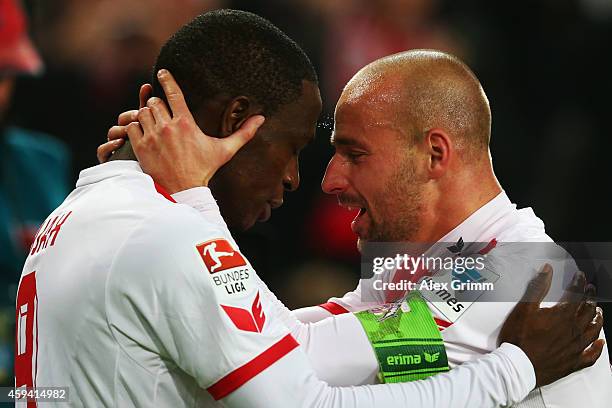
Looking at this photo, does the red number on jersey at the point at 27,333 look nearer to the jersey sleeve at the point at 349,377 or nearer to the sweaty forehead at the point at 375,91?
the jersey sleeve at the point at 349,377

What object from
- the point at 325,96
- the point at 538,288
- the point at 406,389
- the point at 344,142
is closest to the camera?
the point at 406,389

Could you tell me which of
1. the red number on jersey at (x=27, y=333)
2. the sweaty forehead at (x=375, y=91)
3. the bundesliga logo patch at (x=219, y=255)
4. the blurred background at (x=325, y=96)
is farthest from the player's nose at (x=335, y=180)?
the blurred background at (x=325, y=96)

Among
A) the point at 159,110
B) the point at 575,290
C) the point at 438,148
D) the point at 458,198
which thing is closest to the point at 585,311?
the point at 575,290

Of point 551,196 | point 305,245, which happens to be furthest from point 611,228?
point 305,245

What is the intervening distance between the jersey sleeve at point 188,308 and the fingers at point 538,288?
765 mm

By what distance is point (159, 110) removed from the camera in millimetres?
2463

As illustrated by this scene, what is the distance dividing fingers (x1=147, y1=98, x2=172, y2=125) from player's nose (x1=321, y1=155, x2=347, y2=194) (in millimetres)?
714

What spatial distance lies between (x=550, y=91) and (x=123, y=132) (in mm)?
4015

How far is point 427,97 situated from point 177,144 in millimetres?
891

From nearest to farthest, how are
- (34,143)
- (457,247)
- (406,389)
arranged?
(406,389) < (457,247) < (34,143)

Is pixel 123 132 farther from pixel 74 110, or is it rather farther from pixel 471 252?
pixel 74 110

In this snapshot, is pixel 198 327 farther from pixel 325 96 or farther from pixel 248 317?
pixel 325 96

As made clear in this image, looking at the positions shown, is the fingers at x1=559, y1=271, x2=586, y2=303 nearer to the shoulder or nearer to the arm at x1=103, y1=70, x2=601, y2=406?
the arm at x1=103, y1=70, x2=601, y2=406

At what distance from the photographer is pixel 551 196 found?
573 cm
